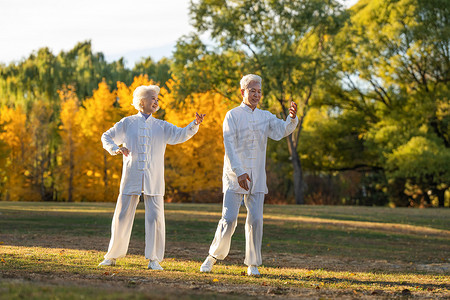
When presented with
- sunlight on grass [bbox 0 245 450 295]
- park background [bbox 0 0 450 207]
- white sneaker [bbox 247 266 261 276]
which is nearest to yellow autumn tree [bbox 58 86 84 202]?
park background [bbox 0 0 450 207]

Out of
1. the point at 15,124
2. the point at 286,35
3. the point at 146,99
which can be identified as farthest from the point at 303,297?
the point at 15,124

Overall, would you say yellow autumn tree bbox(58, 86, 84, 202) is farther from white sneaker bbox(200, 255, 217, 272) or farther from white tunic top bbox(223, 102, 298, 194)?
white tunic top bbox(223, 102, 298, 194)

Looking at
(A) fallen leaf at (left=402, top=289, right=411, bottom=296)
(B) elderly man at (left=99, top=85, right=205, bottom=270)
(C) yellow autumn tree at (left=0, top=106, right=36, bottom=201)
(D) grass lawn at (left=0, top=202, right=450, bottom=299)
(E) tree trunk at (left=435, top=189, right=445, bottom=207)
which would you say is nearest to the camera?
(D) grass lawn at (left=0, top=202, right=450, bottom=299)

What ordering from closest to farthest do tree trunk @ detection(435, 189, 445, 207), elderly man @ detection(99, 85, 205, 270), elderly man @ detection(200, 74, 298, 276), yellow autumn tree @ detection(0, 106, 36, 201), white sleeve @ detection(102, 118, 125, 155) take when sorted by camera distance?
elderly man @ detection(200, 74, 298, 276) < elderly man @ detection(99, 85, 205, 270) < white sleeve @ detection(102, 118, 125, 155) < tree trunk @ detection(435, 189, 445, 207) < yellow autumn tree @ detection(0, 106, 36, 201)

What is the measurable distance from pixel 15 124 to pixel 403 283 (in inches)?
1538

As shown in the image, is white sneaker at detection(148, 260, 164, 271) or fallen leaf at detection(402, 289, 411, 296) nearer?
fallen leaf at detection(402, 289, 411, 296)

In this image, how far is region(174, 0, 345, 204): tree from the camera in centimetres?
3341

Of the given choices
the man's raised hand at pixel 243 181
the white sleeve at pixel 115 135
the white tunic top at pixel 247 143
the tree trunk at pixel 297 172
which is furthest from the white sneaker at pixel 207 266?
the tree trunk at pixel 297 172

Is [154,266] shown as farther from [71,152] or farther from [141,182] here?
[71,152]

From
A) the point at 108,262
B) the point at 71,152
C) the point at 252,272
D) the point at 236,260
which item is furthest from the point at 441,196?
the point at 108,262

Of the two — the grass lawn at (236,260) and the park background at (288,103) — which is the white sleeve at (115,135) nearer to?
the grass lawn at (236,260)

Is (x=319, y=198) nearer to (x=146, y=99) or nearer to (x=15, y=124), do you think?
(x=15, y=124)

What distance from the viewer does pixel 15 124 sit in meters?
42.3

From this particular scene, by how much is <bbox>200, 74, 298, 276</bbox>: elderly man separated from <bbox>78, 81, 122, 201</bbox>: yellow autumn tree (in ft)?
94.9
